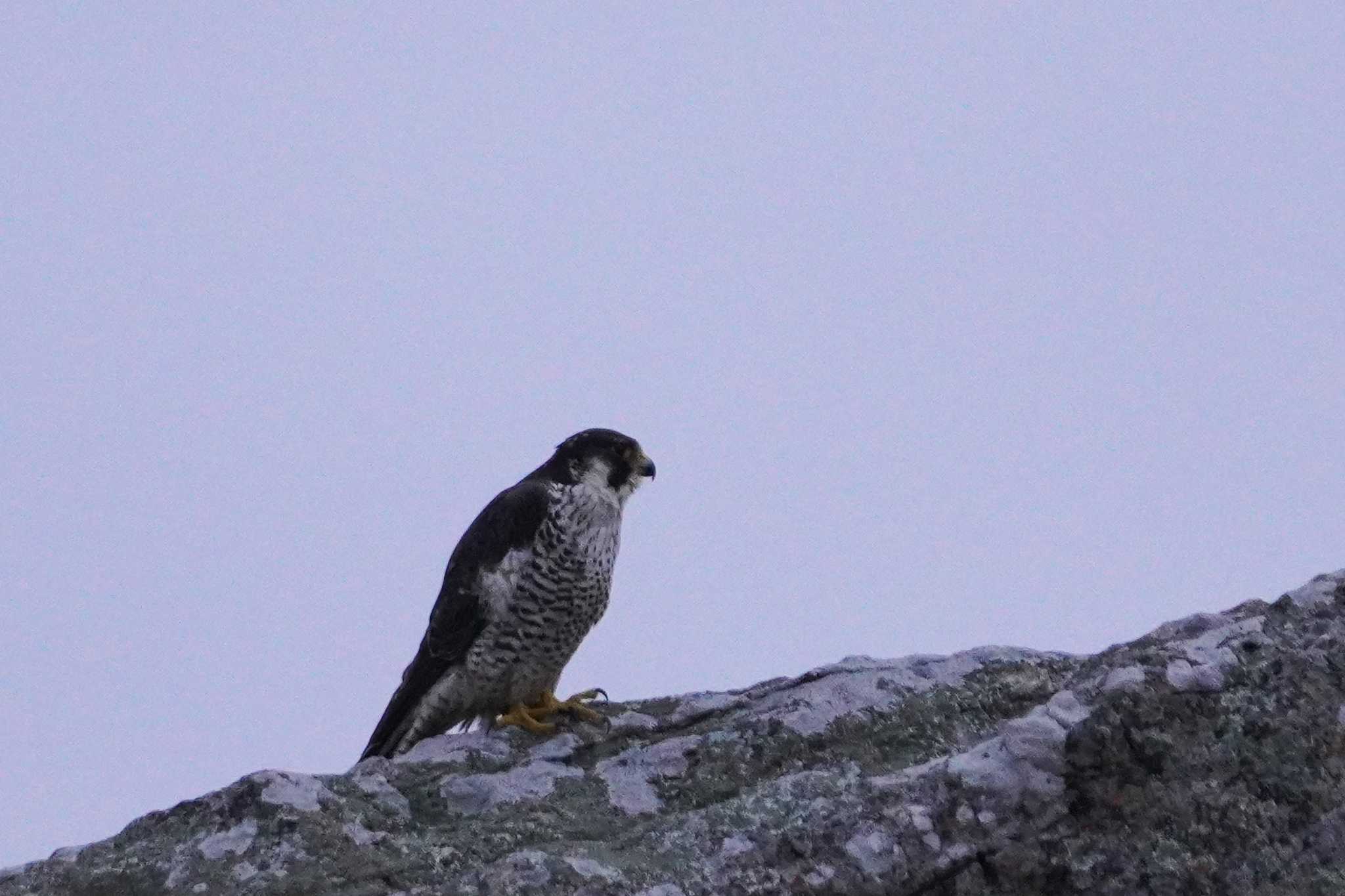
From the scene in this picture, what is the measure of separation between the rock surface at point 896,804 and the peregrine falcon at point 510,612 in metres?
1.87

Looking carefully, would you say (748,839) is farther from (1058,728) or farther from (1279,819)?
(1279,819)

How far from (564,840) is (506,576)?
2.52m

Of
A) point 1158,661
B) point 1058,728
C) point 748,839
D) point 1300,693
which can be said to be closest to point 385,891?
point 748,839

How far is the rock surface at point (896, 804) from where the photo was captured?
2803 mm

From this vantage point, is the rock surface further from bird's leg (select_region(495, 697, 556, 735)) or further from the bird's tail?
the bird's tail

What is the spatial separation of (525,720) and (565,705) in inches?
6.9

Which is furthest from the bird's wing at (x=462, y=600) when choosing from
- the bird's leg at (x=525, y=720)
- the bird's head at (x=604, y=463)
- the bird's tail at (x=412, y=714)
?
the bird's leg at (x=525, y=720)

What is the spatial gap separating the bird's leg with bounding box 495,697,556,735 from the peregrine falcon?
13 cm

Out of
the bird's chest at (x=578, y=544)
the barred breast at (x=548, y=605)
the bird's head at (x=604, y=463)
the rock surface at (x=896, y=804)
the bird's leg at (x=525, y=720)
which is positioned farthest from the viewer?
the bird's head at (x=604, y=463)

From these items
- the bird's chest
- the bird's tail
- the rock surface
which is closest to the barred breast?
the bird's chest

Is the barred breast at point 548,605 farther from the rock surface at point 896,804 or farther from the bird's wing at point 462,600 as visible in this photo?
the rock surface at point 896,804

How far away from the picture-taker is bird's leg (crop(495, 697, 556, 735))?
4.31 metres

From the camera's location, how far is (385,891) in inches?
116

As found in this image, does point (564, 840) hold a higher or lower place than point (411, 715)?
lower
